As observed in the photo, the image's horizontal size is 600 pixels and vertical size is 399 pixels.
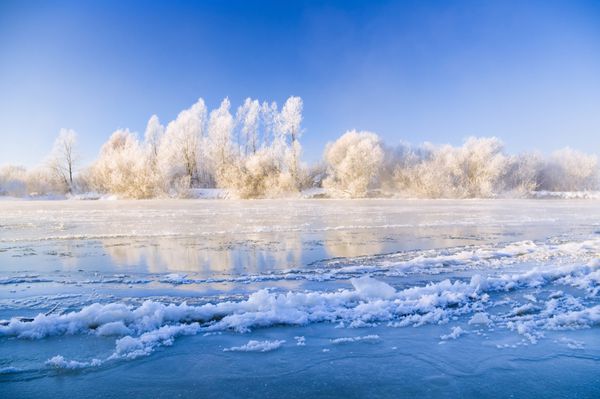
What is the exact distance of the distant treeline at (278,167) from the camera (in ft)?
159

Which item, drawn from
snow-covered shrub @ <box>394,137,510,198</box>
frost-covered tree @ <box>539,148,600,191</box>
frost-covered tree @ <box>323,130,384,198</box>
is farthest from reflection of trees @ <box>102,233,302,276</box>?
frost-covered tree @ <box>539,148,600,191</box>

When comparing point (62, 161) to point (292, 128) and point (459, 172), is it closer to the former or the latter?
point (292, 128)

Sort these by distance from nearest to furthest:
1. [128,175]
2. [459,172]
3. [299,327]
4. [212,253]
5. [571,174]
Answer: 1. [299,327]
2. [212,253]
3. [128,175]
4. [459,172]
5. [571,174]

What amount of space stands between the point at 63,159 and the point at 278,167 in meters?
28.1

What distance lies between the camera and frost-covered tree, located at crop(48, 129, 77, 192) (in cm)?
5428

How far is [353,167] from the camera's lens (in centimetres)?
4875

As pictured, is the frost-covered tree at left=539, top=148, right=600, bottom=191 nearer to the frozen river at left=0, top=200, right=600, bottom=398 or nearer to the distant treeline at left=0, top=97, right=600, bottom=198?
the distant treeline at left=0, top=97, right=600, bottom=198

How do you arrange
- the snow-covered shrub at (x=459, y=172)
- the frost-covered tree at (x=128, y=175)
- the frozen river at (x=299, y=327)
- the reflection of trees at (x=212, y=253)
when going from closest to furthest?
the frozen river at (x=299, y=327), the reflection of trees at (x=212, y=253), the frost-covered tree at (x=128, y=175), the snow-covered shrub at (x=459, y=172)

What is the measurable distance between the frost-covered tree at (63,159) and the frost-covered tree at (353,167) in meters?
32.8

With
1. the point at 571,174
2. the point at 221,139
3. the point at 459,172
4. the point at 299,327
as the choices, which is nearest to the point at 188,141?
the point at 221,139

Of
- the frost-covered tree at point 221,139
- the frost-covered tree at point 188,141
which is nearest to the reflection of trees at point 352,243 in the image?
the frost-covered tree at point 221,139

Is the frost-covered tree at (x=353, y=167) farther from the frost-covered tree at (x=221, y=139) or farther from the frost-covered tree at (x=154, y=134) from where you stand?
the frost-covered tree at (x=154, y=134)

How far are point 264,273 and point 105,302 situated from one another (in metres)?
2.48

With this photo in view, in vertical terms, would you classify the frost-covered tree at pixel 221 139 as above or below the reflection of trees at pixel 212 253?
above
